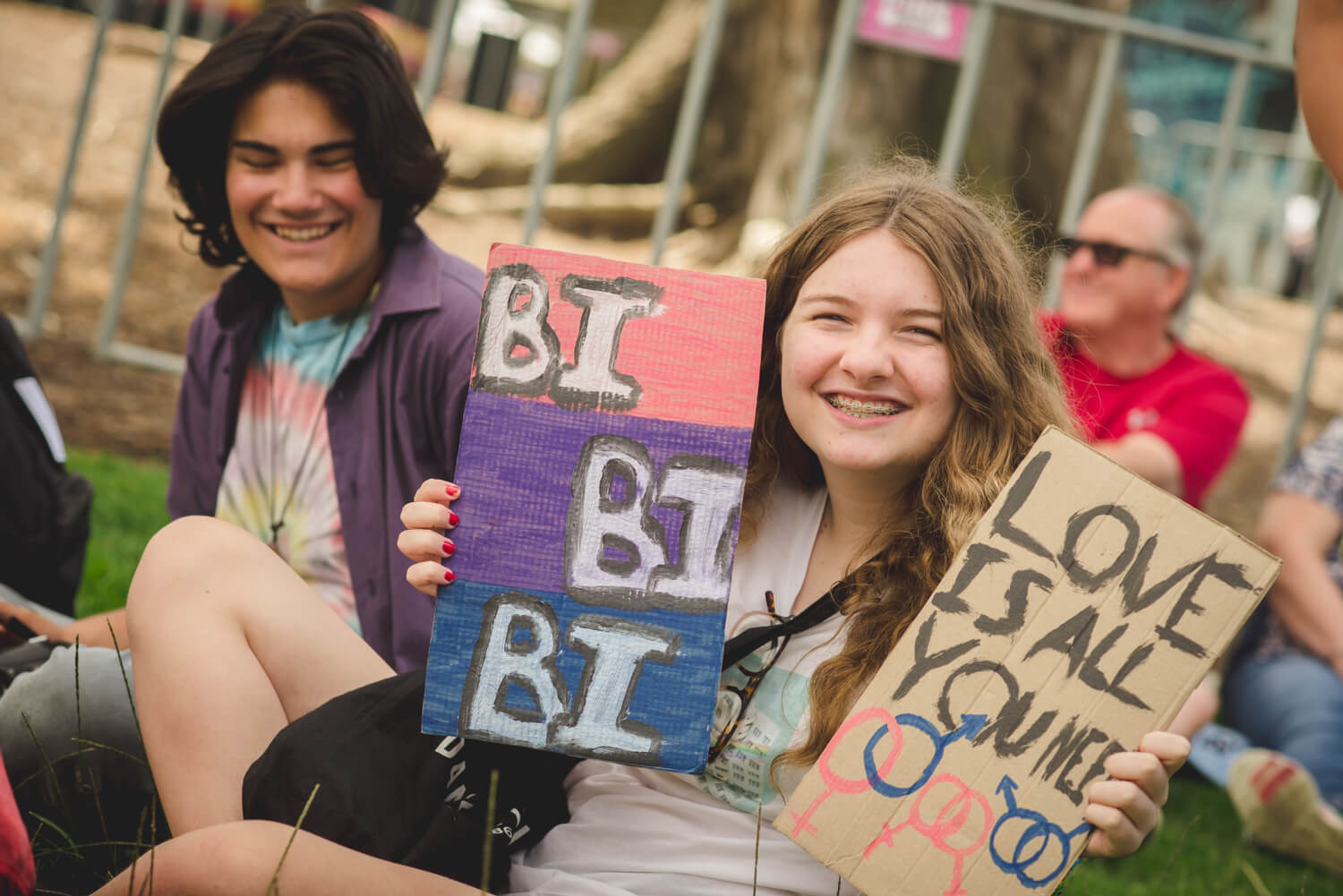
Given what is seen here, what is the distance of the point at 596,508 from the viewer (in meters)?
1.62

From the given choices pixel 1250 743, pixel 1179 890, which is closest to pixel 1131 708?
pixel 1179 890

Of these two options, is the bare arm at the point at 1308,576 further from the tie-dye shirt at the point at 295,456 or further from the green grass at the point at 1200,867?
the tie-dye shirt at the point at 295,456

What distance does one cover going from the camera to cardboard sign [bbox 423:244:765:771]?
5.17 feet

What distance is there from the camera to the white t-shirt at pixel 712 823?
1.62 meters

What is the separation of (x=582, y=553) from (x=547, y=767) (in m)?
0.37

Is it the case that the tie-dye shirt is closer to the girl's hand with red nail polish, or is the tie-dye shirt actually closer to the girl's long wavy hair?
the girl's hand with red nail polish

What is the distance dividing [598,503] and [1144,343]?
235 cm

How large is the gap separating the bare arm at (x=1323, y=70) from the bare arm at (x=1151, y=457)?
5.51 feet

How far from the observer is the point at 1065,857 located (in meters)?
1.49

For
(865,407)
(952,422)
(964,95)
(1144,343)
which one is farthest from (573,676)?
(964,95)

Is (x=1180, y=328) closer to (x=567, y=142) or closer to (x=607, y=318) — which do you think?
(x=607, y=318)

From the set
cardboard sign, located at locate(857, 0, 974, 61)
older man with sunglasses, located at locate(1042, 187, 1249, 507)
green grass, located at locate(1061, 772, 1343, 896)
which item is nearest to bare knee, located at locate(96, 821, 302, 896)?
green grass, located at locate(1061, 772, 1343, 896)

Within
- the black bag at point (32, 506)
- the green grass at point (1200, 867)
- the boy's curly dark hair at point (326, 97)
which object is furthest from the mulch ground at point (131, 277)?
the green grass at point (1200, 867)

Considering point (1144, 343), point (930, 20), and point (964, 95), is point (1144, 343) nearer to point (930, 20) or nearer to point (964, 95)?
point (964, 95)
